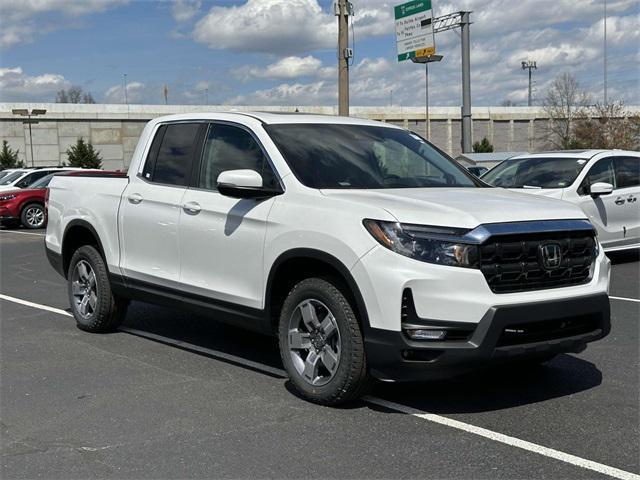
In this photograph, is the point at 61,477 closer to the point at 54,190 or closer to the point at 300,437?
the point at 300,437

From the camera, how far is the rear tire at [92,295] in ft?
23.1

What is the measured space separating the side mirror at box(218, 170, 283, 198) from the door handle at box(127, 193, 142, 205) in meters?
1.35

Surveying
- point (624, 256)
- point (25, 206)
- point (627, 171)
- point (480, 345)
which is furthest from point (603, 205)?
point (25, 206)

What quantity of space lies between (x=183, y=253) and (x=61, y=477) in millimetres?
2381

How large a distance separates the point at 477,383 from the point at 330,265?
1503 mm

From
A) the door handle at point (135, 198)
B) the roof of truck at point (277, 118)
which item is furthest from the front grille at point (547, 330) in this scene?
the door handle at point (135, 198)

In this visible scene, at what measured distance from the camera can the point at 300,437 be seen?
4.40 m

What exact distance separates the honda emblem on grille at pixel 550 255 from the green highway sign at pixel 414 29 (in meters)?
26.2

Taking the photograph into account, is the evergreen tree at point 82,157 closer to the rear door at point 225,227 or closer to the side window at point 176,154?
the side window at point 176,154

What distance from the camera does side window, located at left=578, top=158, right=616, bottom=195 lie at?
11.1 metres

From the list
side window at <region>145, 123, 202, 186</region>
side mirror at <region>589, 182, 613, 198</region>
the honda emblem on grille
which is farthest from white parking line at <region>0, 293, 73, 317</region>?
Answer: side mirror at <region>589, 182, 613, 198</region>

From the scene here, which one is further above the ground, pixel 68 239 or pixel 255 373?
pixel 68 239

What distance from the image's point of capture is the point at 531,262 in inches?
181

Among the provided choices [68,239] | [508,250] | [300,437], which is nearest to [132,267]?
[68,239]
